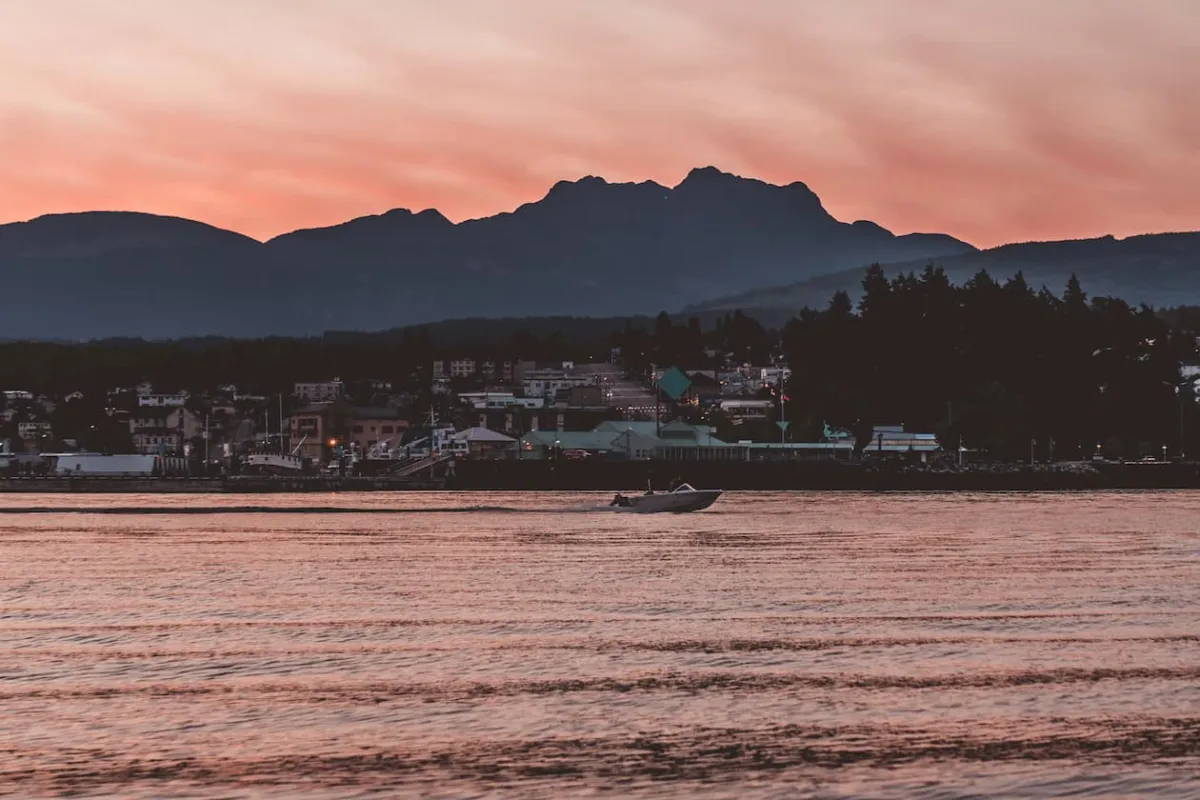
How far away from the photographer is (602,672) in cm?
2934

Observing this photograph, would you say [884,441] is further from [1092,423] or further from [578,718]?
[578,718]

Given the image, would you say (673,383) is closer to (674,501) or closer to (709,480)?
(709,480)

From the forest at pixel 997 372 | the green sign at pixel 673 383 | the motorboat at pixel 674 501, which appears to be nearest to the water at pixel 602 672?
the motorboat at pixel 674 501

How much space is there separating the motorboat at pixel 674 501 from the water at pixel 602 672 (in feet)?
77.2

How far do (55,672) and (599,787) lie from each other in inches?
530

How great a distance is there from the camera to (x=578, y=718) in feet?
81.8

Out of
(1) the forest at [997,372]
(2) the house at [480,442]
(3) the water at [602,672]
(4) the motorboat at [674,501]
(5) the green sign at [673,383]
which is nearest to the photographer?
(3) the water at [602,672]

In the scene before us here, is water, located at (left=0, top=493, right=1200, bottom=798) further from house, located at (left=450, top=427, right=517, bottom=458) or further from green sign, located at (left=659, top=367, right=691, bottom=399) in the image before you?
green sign, located at (left=659, top=367, right=691, bottom=399)

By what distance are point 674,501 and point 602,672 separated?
188ft

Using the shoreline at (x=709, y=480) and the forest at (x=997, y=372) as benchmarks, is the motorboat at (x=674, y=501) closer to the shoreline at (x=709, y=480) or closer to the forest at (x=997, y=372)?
the shoreline at (x=709, y=480)

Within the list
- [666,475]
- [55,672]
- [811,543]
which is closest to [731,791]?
[55,672]

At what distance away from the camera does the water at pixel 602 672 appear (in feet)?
69.6

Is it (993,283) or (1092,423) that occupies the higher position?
(993,283)

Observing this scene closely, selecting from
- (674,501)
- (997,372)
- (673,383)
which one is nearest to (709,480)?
(997,372)
